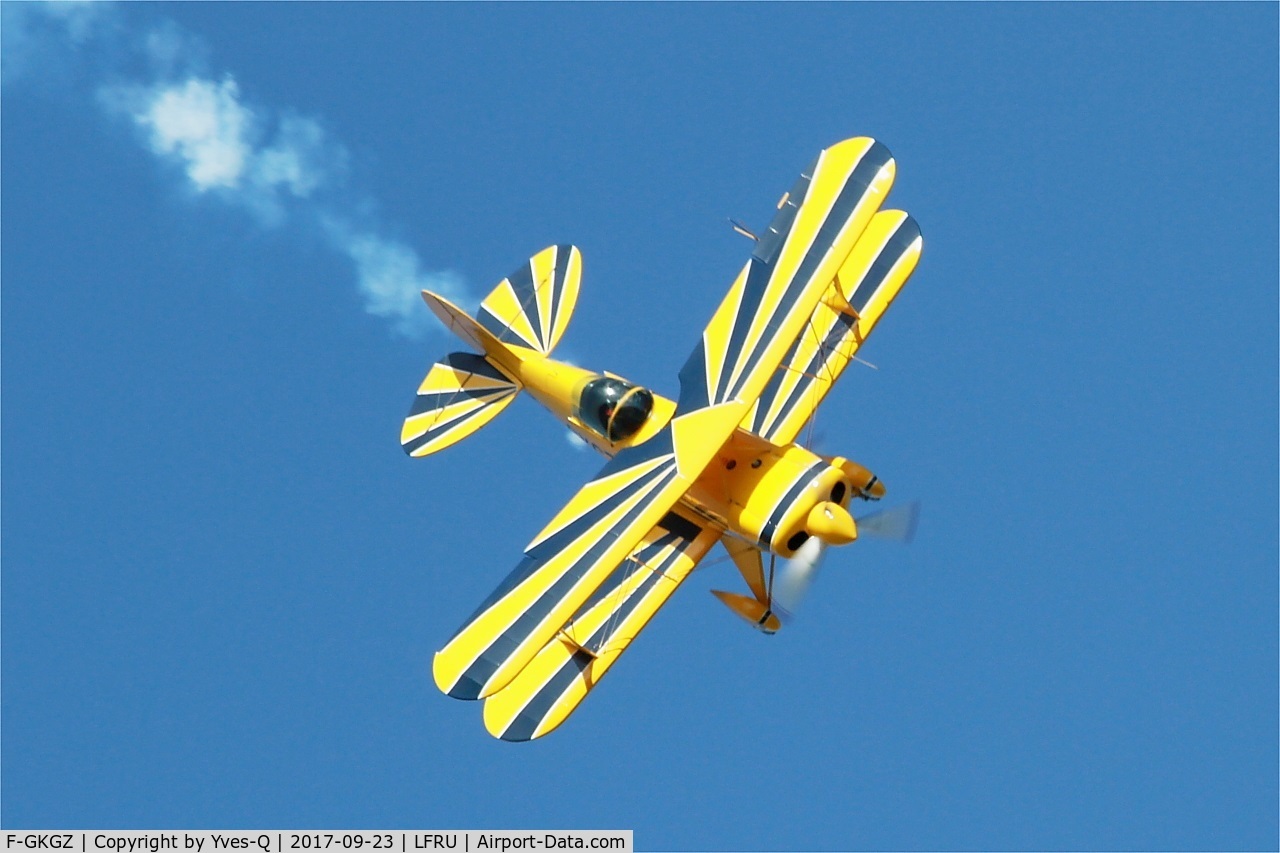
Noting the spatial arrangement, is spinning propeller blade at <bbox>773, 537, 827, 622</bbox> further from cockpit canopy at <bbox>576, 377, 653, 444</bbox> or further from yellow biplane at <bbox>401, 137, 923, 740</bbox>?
cockpit canopy at <bbox>576, 377, 653, 444</bbox>

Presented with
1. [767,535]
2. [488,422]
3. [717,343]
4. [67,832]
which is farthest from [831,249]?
[67,832]

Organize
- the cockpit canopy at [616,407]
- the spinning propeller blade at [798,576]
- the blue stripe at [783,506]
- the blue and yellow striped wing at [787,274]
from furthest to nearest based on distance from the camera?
the cockpit canopy at [616,407], the spinning propeller blade at [798,576], the blue and yellow striped wing at [787,274], the blue stripe at [783,506]

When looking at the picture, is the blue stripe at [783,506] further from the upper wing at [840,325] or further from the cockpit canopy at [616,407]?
the cockpit canopy at [616,407]

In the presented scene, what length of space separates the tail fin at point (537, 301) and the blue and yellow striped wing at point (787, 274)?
522 centimetres

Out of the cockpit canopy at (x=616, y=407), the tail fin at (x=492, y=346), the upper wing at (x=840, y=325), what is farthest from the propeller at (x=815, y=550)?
the tail fin at (x=492, y=346)

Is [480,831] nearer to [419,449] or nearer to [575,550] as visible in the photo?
[575,550]

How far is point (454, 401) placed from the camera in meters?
A: 36.2

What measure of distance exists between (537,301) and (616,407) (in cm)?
476

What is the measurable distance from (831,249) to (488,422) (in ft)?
26.7

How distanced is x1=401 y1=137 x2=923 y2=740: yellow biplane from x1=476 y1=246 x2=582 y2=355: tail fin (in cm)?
54

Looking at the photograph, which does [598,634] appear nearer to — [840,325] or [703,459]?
[703,459]

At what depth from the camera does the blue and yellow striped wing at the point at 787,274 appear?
31.0m

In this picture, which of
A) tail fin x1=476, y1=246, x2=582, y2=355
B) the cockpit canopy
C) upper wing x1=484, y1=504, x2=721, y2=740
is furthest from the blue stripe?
tail fin x1=476, y1=246, x2=582, y2=355

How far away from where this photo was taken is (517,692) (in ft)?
103
